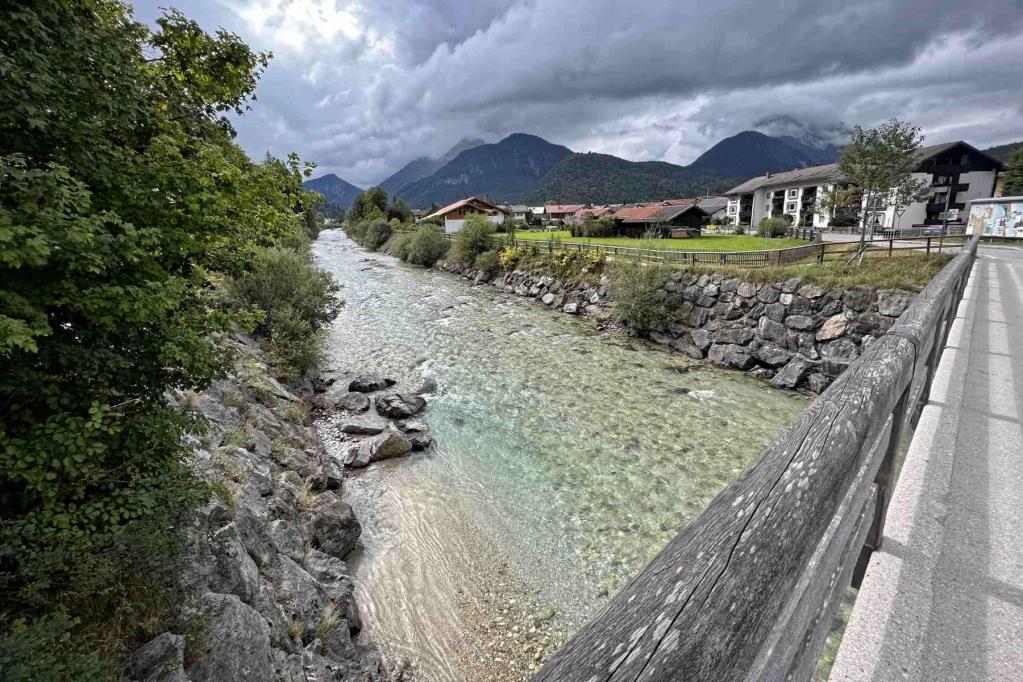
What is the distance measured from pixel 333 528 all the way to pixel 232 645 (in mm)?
3073

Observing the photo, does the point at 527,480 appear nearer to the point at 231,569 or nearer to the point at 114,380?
the point at 231,569

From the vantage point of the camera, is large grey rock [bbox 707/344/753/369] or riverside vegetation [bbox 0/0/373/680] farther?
large grey rock [bbox 707/344/753/369]

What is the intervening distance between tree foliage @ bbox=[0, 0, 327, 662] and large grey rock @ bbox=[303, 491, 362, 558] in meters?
2.76

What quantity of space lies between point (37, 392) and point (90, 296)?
82 centimetres

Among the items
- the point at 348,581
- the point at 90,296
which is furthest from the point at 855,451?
the point at 348,581

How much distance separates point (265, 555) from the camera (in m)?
5.08

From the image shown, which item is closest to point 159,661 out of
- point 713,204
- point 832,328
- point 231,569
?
point 231,569

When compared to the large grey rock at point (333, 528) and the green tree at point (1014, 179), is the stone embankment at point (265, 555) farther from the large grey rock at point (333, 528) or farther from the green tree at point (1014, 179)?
the green tree at point (1014, 179)

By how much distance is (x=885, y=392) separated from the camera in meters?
1.86

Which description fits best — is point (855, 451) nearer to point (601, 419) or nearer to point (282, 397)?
point (601, 419)

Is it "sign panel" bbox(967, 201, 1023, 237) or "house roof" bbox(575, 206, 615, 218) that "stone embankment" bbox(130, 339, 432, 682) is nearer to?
"sign panel" bbox(967, 201, 1023, 237)

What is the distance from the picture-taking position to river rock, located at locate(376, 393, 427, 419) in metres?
11.3

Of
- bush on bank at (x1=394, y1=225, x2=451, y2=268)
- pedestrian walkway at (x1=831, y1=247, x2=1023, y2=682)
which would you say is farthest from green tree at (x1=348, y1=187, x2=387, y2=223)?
pedestrian walkway at (x1=831, y1=247, x2=1023, y2=682)

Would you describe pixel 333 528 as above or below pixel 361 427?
above
